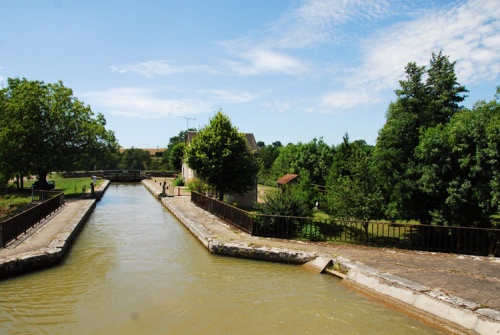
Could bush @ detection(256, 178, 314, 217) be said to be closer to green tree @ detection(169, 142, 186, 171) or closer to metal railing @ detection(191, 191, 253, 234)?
metal railing @ detection(191, 191, 253, 234)

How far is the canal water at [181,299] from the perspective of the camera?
8125 millimetres

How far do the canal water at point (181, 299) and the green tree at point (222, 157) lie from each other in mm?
8235

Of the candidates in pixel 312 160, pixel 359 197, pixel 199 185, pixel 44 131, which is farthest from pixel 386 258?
pixel 312 160

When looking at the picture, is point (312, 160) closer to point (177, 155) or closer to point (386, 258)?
point (177, 155)

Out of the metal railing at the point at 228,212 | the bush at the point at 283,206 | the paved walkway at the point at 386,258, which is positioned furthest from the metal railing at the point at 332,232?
the paved walkway at the point at 386,258

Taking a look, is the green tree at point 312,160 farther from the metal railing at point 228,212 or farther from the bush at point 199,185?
the metal railing at point 228,212

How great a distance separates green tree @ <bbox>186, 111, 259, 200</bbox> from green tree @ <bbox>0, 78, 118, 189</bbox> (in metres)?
13.1

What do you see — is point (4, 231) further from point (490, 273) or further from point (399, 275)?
point (490, 273)

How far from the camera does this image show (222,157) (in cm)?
2162

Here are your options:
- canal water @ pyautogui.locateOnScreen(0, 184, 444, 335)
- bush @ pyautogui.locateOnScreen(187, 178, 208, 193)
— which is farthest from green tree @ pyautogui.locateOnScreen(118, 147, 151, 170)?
canal water @ pyautogui.locateOnScreen(0, 184, 444, 335)

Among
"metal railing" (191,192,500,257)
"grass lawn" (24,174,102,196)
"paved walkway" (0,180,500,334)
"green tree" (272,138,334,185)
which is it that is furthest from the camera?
"green tree" (272,138,334,185)

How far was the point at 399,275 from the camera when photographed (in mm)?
10430

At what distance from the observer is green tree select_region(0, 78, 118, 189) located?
27312 mm

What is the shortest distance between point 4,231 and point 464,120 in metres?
16.5
